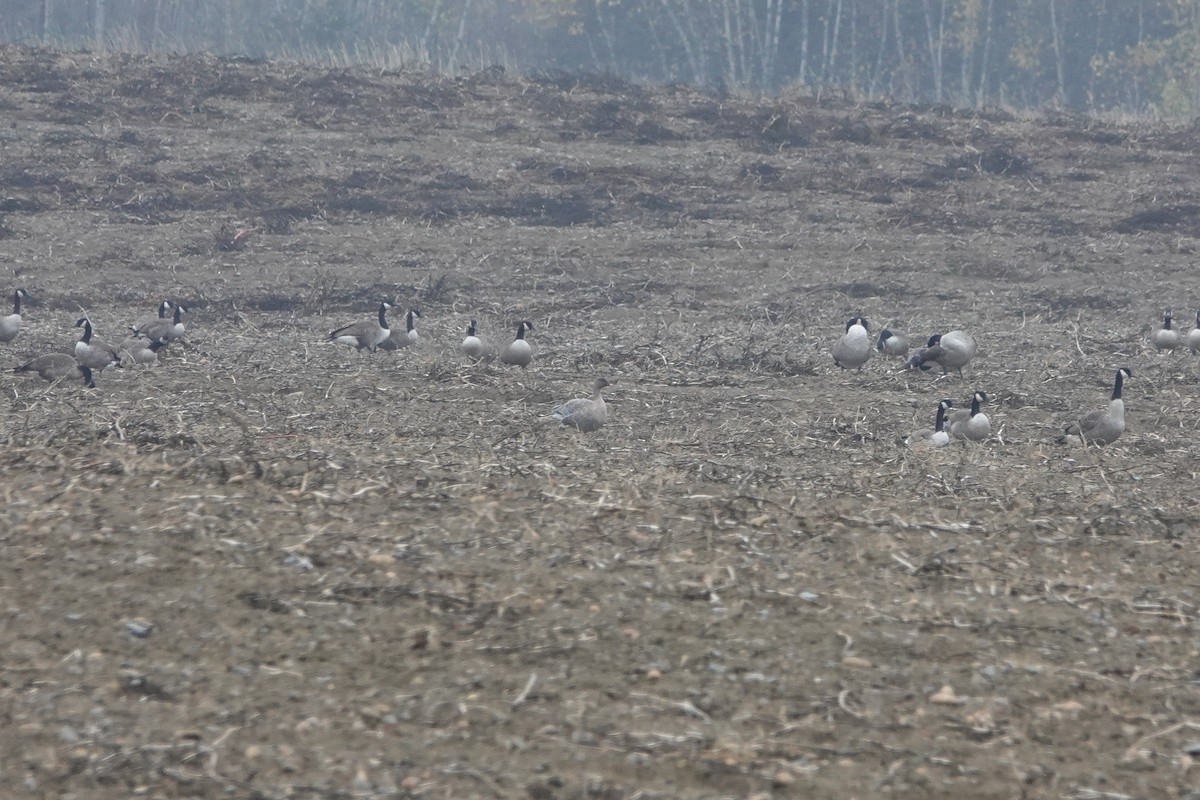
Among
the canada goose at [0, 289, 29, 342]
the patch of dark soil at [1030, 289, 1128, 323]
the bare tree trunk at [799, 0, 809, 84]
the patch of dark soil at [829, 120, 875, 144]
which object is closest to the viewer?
the canada goose at [0, 289, 29, 342]

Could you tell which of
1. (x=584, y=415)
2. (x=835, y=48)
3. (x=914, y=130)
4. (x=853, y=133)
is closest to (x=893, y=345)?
(x=584, y=415)

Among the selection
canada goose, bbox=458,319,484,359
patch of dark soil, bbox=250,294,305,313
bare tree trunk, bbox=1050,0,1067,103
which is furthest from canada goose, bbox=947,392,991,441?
bare tree trunk, bbox=1050,0,1067,103

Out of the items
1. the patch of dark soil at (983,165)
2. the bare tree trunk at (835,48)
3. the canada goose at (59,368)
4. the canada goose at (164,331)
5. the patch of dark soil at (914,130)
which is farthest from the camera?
the bare tree trunk at (835,48)

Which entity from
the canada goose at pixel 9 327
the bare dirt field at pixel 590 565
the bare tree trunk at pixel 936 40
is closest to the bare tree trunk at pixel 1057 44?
the bare tree trunk at pixel 936 40

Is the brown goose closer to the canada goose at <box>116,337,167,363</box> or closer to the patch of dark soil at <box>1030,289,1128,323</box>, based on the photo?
the canada goose at <box>116,337,167,363</box>

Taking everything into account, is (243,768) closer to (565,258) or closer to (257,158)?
(565,258)

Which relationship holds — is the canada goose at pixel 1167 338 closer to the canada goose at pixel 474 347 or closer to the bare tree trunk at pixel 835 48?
the canada goose at pixel 474 347

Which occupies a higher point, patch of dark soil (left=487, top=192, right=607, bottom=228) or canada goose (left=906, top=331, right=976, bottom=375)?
patch of dark soil (left=487, top=192, right=607, bottom=228)

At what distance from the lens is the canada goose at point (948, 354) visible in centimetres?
1388

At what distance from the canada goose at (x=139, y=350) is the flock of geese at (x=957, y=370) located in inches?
286

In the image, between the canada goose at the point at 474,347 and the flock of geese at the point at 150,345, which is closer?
the flock of geese at the point at 150,345

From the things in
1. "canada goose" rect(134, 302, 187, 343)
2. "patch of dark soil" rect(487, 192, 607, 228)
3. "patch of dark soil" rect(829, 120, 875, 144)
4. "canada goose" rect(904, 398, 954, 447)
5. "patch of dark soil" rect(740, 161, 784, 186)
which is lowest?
"canada goose" rect(134, 302, 187, 343)

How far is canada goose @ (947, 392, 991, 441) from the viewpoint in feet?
35.1

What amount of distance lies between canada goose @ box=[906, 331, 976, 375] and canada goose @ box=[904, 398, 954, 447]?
276cm
